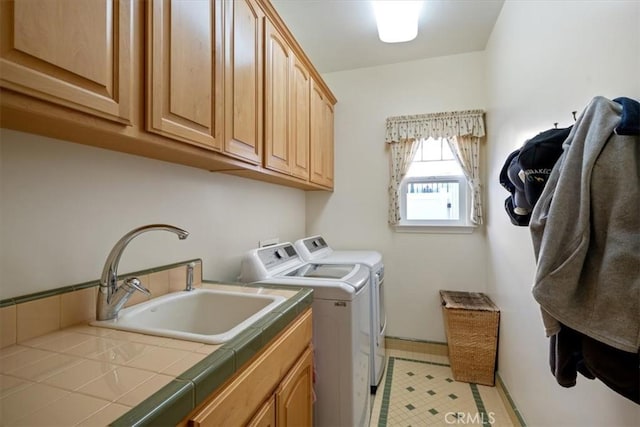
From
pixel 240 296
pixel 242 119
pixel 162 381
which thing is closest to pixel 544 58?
pixel 242 119

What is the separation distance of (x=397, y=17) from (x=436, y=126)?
99 cm

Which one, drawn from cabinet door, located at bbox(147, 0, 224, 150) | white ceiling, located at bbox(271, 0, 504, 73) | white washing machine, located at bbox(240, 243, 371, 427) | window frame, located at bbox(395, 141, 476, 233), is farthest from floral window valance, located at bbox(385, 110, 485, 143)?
cabinet door, located at bbox(147, 0, 224, 150)

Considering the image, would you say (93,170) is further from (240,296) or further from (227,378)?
(227,378)

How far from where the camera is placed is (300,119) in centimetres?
203

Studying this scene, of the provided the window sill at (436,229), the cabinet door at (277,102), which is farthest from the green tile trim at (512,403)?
the cabinet door at (277,102)

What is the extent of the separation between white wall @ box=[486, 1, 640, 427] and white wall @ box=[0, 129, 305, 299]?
1.69m

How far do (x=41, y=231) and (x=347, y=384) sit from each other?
1423 millimetres

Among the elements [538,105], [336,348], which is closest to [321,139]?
[538,105]

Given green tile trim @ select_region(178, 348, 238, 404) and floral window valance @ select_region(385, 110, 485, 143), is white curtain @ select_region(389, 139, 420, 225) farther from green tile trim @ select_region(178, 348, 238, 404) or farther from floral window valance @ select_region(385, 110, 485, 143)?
green tile trim @ select_region(178, 348, 238, 404)

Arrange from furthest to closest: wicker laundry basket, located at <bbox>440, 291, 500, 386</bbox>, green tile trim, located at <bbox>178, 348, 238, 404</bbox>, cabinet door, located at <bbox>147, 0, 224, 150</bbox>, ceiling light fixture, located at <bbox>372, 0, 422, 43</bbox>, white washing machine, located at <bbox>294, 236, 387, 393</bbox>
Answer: wicker laundry basket, located at <bbox>440, 291, 500, 386</bbox>
white washing machine, located at <bbox>294, 236, 387, 393</bbox>
ceiling light fixture, located at <bbox>372, 0, 422, 43</bbox>
cabinet door, located at <bbox>147, 0, 224, 150</bbox>
green tile trim, located at <bbox>178, 348, 238, 404</bbox>

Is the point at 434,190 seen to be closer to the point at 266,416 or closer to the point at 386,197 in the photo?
the point at 386,197

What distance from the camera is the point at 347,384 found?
147 cm

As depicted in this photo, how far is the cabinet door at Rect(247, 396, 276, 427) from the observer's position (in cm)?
82

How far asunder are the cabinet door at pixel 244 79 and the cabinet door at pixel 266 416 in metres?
0.96
